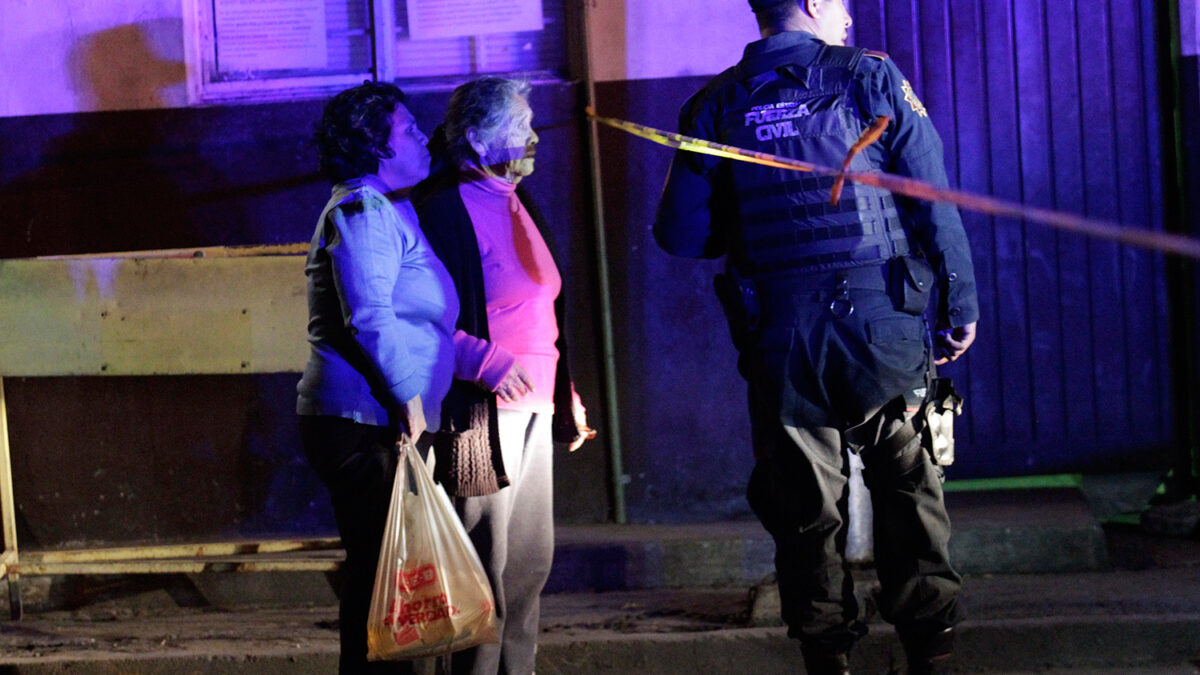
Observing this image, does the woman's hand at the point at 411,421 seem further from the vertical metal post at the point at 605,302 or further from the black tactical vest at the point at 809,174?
the vertical metal post at the point at 605,302

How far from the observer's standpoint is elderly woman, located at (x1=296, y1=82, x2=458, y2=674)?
3.27 metres

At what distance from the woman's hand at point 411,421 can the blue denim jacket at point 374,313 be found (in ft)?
0.08

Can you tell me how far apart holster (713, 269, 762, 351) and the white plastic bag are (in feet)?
3.24

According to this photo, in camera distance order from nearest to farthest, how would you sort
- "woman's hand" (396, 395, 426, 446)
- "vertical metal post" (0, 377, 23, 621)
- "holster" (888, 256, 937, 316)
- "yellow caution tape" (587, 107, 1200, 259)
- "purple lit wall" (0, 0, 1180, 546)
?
"yellow caution tape" (587, 107, 1200, 259) → "holster" (888, 256, 937, 316) → "woman's hand" (396, 395, 426, 446) → "vertical metal post" (0, 377, 23, 621) → "purple lit wall" (0, 0, 1180, 546)

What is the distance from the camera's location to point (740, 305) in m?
3.37

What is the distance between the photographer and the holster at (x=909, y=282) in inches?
127

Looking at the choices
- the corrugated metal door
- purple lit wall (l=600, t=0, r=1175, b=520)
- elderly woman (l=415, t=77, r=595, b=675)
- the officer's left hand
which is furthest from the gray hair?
the corrugated metal door

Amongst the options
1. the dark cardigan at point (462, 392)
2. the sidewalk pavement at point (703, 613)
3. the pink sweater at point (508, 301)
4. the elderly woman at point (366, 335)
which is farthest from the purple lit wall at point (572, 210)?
the elderly woman at point (366, 335)

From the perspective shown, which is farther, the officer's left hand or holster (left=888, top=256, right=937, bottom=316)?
the officer's left hand

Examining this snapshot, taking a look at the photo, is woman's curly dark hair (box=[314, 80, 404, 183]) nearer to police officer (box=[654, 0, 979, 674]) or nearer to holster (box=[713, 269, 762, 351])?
police officer (box=[654, 0, 979, 674])

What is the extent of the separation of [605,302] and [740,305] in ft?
7.58

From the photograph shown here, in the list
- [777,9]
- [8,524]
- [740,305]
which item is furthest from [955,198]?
[8,524]

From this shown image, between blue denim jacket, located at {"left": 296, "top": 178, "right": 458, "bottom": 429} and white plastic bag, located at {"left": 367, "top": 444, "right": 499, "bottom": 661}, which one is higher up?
blue denim jacket, located at {"left": 296, "top": 178, "right": 458, "bottom": 429}

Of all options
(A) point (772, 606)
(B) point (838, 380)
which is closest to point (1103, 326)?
(A) point (772, 606)
